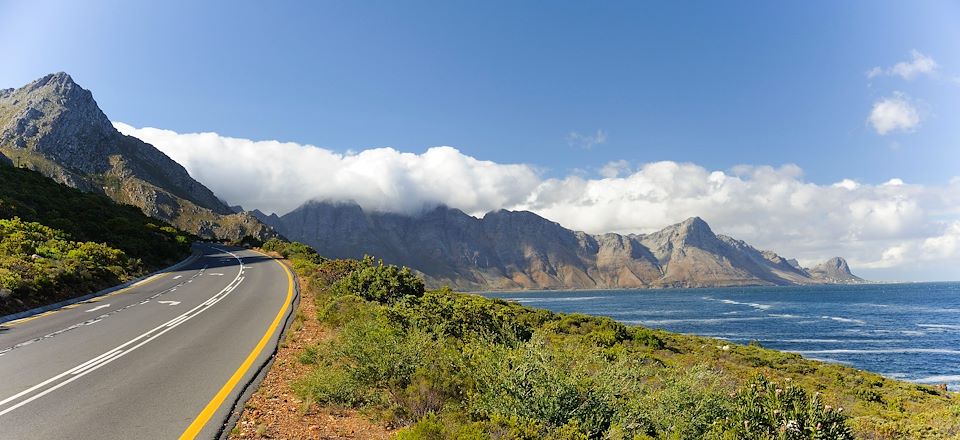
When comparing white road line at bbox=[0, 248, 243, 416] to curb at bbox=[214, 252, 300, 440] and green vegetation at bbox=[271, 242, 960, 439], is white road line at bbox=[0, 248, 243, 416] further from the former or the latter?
green vegetation at bbox=[271, 242, 960, 439]

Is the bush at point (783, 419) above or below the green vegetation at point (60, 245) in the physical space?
below

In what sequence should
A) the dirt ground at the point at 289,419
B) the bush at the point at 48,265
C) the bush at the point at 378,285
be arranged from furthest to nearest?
the bush at the point at 378,285 → the bush at the point at 48,265 → the dirt ground at the point at 289,419

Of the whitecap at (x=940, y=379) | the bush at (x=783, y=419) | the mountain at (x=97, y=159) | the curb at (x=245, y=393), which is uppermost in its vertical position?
the mountain at (x=97, y=159)

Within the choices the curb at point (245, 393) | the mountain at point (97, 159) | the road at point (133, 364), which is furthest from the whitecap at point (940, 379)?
the mountain at point (97, 159)

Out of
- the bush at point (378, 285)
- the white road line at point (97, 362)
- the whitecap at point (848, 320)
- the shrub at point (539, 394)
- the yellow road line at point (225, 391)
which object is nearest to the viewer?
the yellow road line at point (225, 391)

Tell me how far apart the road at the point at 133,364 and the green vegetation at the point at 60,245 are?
200 centimetres

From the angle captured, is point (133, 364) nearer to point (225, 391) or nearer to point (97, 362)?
point (97, 362)

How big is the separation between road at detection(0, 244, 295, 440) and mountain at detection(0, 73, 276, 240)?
110 m

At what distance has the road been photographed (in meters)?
6.84

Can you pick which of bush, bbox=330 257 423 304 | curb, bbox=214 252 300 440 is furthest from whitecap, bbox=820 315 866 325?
curb, bbox=214 252 300 440

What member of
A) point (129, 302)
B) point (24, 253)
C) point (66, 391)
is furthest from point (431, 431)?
point (24, 253)

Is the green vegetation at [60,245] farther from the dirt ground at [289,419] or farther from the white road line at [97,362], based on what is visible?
the dirt ground at [289,419]

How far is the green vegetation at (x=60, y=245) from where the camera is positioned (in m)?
19.1

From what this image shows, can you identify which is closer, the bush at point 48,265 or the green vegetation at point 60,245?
the bush at point 48,265
